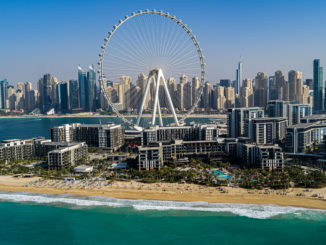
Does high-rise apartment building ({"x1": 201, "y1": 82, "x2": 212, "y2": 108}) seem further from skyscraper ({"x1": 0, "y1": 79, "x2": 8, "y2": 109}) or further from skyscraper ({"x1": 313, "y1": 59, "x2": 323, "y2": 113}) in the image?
skyscraper ({"x1": 0, "y1": 79, "x2": 8, "y2": 109})

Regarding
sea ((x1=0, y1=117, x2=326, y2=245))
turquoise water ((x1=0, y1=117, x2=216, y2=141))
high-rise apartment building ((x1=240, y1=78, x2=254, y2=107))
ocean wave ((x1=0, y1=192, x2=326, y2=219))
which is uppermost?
high-rise apartment building ((x1=240, y1=78, x2=254, y2=107))

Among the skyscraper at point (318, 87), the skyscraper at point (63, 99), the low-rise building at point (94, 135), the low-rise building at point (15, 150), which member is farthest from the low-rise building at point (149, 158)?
the skyscraper at point (63, 99)

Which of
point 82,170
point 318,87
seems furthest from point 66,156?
point 318,87

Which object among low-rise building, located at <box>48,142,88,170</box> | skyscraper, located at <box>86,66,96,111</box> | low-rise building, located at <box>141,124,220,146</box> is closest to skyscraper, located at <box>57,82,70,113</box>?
skyscraper, located at <box>86,66,96,111</box>

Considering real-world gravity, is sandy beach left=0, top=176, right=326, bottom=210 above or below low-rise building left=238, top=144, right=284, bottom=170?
below

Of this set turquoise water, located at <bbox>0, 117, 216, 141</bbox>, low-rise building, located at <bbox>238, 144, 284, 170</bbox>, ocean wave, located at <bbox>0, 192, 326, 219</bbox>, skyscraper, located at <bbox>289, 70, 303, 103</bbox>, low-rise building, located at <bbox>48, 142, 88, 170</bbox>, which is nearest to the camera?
ocean wave, located at <bbox>0, 192, 326, 219</bbox>

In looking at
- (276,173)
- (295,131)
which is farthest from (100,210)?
(295,131)

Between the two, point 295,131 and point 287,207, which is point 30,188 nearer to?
point 287,207
